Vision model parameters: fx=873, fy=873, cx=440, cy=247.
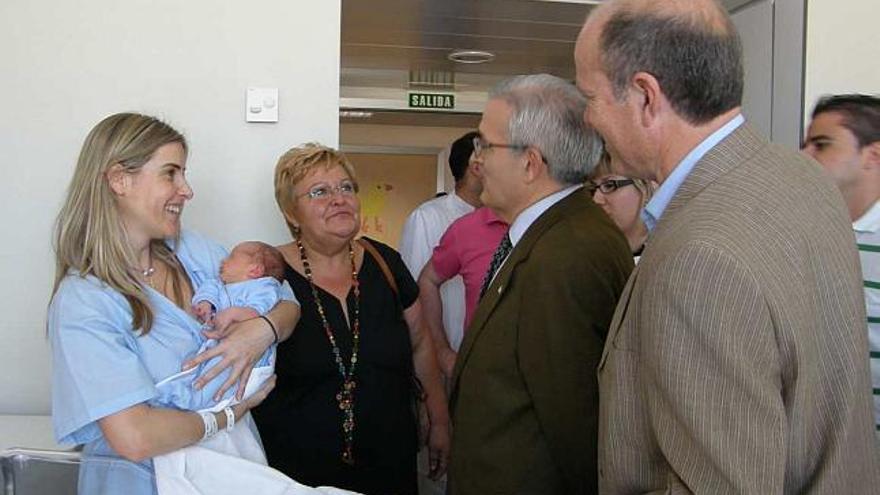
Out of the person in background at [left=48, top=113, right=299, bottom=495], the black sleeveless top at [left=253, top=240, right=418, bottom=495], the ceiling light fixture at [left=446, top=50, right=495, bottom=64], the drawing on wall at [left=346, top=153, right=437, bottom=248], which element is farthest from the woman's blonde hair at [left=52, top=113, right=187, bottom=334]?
the drawing on wall at [left=346, top=153, right=437, bottom=248]

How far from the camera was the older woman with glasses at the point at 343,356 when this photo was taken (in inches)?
84.9

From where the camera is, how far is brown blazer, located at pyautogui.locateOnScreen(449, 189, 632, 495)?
1549 mm

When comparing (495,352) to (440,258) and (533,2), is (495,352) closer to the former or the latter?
(440,258)

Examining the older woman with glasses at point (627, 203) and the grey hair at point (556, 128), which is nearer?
the grey hair at point (556, 128)

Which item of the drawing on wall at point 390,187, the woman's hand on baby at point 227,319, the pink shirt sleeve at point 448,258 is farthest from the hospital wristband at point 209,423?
A: the drawing on wall at point 390,187

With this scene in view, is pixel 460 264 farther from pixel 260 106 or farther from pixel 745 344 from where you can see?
pixel 745 344

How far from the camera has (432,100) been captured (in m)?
5.80

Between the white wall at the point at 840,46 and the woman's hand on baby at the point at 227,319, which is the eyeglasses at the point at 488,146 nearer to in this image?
the woman's hand on baby at the point at 227,319

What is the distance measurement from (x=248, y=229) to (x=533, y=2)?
159cm

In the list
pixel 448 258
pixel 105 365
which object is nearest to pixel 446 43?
pixel 448 258

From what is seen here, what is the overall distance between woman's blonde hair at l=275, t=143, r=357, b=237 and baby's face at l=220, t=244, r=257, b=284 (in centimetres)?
36

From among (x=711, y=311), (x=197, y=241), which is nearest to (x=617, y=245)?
(x=711, y=311)

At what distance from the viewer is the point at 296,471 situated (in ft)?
7.05

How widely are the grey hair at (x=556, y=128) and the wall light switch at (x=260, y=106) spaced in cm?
116
